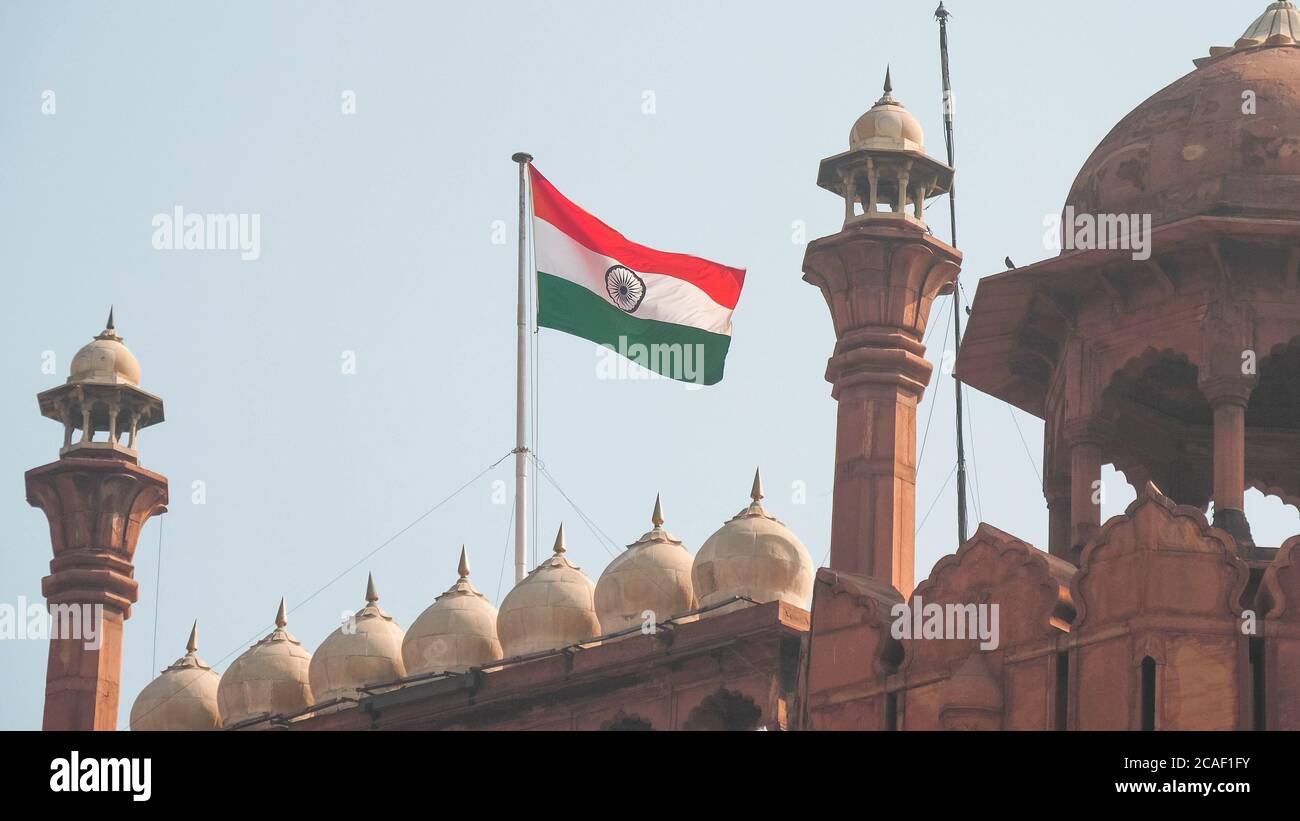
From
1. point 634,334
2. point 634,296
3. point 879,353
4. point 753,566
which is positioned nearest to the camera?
point 879,353

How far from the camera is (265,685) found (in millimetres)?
38219

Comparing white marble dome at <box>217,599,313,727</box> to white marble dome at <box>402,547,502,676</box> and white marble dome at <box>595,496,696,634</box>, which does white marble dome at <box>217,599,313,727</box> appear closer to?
white marble dome at <box>402,547,502,676</box>

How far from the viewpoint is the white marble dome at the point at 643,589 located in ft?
113

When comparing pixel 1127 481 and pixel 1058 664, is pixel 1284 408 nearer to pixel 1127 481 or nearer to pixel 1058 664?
pixel 1127 481

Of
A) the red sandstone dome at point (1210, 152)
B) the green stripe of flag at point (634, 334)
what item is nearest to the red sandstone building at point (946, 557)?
the red sandstone dome at point (1210, 152)

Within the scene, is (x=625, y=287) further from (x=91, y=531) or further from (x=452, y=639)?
(x=91, y=531)

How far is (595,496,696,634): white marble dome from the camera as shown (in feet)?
113

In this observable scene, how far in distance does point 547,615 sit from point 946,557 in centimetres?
922

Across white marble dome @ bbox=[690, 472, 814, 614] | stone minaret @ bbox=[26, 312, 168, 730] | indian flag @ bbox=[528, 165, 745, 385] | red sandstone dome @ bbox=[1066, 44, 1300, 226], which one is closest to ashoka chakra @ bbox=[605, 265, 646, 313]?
indian flag @ bbox=[528, 165, 745, 385]

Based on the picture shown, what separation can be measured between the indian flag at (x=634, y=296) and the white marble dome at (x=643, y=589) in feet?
10.1

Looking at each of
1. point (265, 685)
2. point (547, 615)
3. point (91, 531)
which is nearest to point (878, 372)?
point (547, 615)

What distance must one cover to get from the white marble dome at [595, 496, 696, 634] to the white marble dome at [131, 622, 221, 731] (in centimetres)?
640
